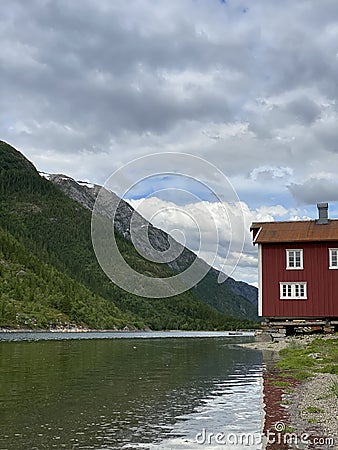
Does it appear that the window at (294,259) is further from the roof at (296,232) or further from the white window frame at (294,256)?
the roof at (296,232)

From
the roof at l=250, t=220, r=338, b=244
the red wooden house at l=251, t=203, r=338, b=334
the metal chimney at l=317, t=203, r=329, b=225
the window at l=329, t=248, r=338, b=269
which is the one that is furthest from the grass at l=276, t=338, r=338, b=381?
the metal chimney at l=317, t=203, r=329, b=225

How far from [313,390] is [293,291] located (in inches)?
1169

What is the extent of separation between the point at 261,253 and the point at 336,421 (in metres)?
37.3

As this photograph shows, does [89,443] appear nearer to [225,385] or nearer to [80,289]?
[225,385]

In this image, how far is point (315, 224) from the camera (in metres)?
54.8

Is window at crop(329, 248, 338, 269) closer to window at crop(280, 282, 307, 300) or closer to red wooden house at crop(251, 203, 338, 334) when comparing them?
red wooden house at crop(251, 203, 338, 334)

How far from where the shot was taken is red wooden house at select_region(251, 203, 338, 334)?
170ft

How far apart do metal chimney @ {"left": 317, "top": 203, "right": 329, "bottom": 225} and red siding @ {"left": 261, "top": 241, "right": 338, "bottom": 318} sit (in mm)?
2866

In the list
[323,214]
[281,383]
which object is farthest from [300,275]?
[281,383]

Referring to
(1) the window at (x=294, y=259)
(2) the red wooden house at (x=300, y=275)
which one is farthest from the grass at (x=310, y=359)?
(1) the window at (x=294, y=259)
